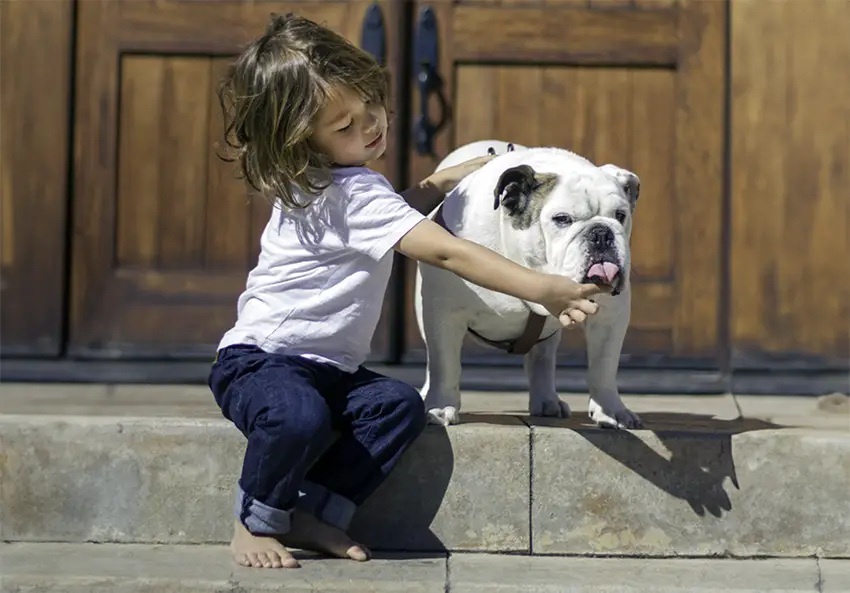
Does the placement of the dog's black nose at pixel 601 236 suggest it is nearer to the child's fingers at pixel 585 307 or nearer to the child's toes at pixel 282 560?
the child's fingers at pixel 585 307

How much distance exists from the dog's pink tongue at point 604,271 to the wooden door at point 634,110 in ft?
5.27

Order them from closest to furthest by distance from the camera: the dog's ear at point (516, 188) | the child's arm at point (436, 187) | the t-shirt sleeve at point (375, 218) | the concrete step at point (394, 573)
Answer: the concrete step at point (394, 573) < the t-shirt sleeve at point (375, 218) < the dog's ear at point (516, 188) < the child's arm at point (436, 187)

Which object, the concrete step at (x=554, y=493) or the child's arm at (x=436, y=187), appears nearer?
the concrete step at (x=554, y=493)

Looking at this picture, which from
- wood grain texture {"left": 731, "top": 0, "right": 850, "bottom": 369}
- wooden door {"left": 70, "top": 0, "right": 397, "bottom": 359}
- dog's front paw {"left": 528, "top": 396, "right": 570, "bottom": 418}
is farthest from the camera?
wooden door {"left": 70, "top": 0, "right": 397, "bottom": 359}

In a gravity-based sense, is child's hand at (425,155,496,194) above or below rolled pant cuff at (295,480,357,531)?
above

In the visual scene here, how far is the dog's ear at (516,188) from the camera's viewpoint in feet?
8.86

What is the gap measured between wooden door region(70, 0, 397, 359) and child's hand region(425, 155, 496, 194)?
1096 mm

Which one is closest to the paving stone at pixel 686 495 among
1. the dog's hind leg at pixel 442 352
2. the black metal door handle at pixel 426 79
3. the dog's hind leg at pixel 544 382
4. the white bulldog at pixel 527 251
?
the white bulldog at pixel 527 251

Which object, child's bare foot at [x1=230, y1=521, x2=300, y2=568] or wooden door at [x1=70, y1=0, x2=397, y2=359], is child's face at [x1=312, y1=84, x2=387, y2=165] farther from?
wooden door at [x1=70, y1=0, x2=397, y2=359]

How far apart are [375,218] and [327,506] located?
0.65 metres

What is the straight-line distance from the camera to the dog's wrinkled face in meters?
2.51

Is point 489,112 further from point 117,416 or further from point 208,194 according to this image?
point 117,416

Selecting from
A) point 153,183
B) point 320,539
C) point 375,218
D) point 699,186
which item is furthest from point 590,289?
point 153,183

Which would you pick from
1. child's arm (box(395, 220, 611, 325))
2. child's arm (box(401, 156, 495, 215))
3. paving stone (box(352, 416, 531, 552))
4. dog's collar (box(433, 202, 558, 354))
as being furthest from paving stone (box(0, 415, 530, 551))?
child's arm (box(401, 156, 495, 215))
